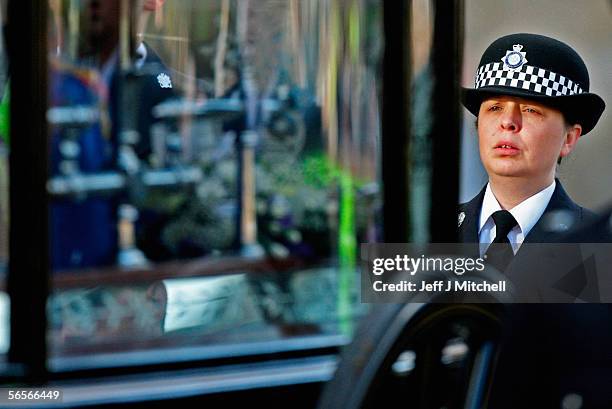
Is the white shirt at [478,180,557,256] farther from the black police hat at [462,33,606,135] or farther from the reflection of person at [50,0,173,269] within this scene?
the reflection of person at [50,0,173,269]

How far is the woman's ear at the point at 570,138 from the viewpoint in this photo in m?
2.57

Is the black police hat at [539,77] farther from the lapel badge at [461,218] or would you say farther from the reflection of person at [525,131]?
the lapel badge at [461,218]

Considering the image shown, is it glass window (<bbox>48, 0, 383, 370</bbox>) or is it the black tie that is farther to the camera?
glass window (<bbox>48, 0, 383, 370</bbox>)

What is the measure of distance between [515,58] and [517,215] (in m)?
0.35

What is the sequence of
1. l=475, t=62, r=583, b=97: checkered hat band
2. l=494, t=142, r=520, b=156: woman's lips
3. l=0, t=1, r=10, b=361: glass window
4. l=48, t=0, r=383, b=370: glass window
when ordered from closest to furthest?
l=475, t=62, r=583, b=97: checkered hat band
l=494, t=142, r=520, b=156: woman's lips
l=0, t=1, r=10, b=361: glass window
l=48, t=0, r=383, b=370: glass window

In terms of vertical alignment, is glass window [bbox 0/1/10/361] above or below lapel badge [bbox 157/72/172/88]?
below

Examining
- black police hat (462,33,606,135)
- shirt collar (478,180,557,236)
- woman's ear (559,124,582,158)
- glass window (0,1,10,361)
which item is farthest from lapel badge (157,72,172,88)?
woman's ear (559,124,582,158)

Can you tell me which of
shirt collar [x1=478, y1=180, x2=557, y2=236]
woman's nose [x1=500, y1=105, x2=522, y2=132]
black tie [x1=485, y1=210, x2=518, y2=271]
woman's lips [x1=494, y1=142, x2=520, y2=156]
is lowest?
black tie [x1=485, y1=210, x2=518, y2=271]

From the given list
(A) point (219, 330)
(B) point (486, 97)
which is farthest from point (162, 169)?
(B) point (486, 97)

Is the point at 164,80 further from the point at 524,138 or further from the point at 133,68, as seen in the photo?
the point at 524,138

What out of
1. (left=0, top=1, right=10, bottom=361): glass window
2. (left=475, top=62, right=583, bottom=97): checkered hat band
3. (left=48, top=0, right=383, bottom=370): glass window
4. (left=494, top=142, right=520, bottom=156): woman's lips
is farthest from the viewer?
(left=48, top=0, right=383, bottom=370): glass window

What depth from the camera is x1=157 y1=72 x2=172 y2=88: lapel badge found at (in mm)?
2849

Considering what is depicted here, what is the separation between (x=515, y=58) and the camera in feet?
8.37

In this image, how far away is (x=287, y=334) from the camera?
304 centimetres
